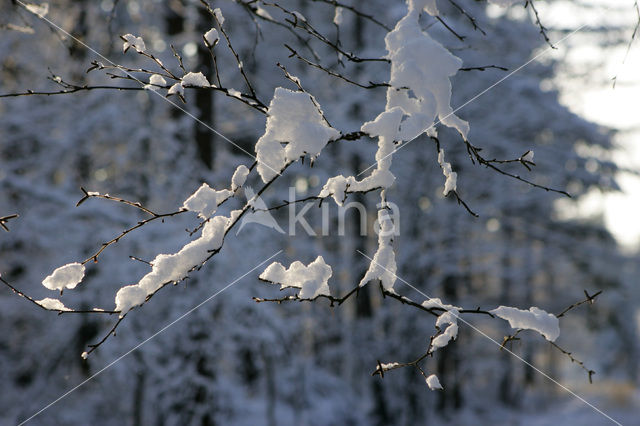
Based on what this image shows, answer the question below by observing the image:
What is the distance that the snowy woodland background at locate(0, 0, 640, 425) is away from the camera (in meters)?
5.10

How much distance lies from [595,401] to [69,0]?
19.9m

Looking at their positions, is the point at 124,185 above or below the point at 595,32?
below

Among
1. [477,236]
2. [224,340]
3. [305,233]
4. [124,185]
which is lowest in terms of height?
[224,340]

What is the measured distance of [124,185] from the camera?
5.41 meters

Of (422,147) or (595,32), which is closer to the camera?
(422,147)

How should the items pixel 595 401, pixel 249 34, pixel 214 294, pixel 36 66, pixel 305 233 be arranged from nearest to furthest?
pixel 214 294 → pixel 36 66 → pixel 249 34 → pixel 305 233 → pixel 595 401

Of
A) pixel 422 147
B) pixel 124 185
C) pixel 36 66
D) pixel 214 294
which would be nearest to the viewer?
pixel 214 294

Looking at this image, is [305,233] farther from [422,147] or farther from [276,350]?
[276,350]

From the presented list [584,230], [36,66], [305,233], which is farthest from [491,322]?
[36,66]

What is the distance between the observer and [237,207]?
5297mm

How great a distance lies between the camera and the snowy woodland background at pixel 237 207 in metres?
5.10

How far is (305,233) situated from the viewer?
29.1ft

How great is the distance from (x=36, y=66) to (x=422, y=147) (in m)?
6.09

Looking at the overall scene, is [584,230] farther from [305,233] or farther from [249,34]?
[249,34]
